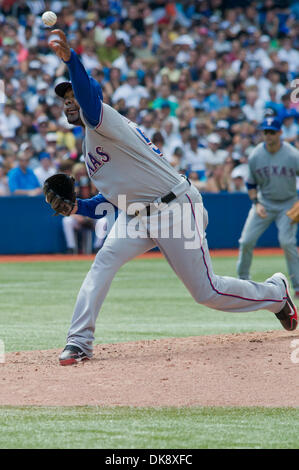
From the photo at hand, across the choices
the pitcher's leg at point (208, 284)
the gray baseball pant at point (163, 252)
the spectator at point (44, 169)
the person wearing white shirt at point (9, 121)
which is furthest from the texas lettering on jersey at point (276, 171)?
the person wearing white shirt at point (9, 121)

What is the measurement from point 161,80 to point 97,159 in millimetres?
14024

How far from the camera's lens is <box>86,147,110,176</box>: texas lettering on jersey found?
5.73m

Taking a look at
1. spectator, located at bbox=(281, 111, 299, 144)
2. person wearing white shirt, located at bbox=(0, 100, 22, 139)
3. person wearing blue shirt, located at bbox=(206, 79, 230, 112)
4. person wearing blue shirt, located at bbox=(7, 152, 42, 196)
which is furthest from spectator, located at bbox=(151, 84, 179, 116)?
person wearing blue shirt, located at bbox=(7, 152, 42, 196)

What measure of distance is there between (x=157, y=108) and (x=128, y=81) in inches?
35.5

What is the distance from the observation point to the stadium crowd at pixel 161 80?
16891mm

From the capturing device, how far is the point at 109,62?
19875mm

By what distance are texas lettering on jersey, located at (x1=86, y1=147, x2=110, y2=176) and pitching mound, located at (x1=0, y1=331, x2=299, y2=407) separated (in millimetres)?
1380

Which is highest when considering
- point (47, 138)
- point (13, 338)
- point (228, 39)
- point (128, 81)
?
point (228, 39)

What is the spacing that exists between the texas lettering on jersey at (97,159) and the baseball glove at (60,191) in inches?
15.8

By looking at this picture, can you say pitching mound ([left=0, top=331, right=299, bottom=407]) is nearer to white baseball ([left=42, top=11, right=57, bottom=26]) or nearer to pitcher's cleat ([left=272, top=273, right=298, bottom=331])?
pitcher's cleat ([left=272, top=273, right=298, bottom=331])

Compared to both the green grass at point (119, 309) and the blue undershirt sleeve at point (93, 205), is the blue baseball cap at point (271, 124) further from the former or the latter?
the blue undershirt sleeve at point (93, 205)
